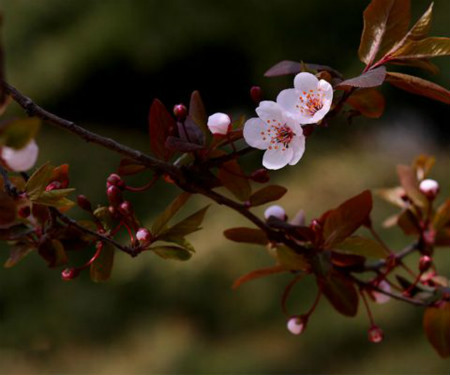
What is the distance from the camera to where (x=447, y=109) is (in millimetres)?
2412

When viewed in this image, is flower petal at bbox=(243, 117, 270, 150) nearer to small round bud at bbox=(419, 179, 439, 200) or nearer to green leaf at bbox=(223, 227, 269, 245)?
green leaf at bbox=(223, 227, 269, 245)

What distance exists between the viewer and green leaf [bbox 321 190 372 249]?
41 centimetres

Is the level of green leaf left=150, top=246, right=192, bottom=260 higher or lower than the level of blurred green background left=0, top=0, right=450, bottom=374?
higher

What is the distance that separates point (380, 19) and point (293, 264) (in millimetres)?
160

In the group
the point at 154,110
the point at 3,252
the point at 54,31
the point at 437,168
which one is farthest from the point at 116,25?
the point at 154,110

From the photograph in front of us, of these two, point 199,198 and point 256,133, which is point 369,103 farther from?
point 199,198

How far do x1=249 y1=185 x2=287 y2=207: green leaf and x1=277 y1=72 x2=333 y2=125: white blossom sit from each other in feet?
0.22

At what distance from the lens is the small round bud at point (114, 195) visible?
0.38 metres

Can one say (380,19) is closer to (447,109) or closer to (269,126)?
(269,126)

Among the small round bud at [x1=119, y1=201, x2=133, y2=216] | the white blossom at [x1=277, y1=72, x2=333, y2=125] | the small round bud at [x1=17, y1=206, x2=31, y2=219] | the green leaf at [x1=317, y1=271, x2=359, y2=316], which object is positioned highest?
the white blossom at [x1=277, y1=72, x2=333, y2=125]

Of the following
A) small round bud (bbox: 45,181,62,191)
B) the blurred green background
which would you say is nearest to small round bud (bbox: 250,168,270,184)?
small round bud (bbox: 45,181,62,191)

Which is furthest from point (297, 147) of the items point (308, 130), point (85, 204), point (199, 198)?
point (199, 198)

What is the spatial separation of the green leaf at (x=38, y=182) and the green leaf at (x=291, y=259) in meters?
0.15

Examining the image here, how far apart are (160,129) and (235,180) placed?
0.06 metres
